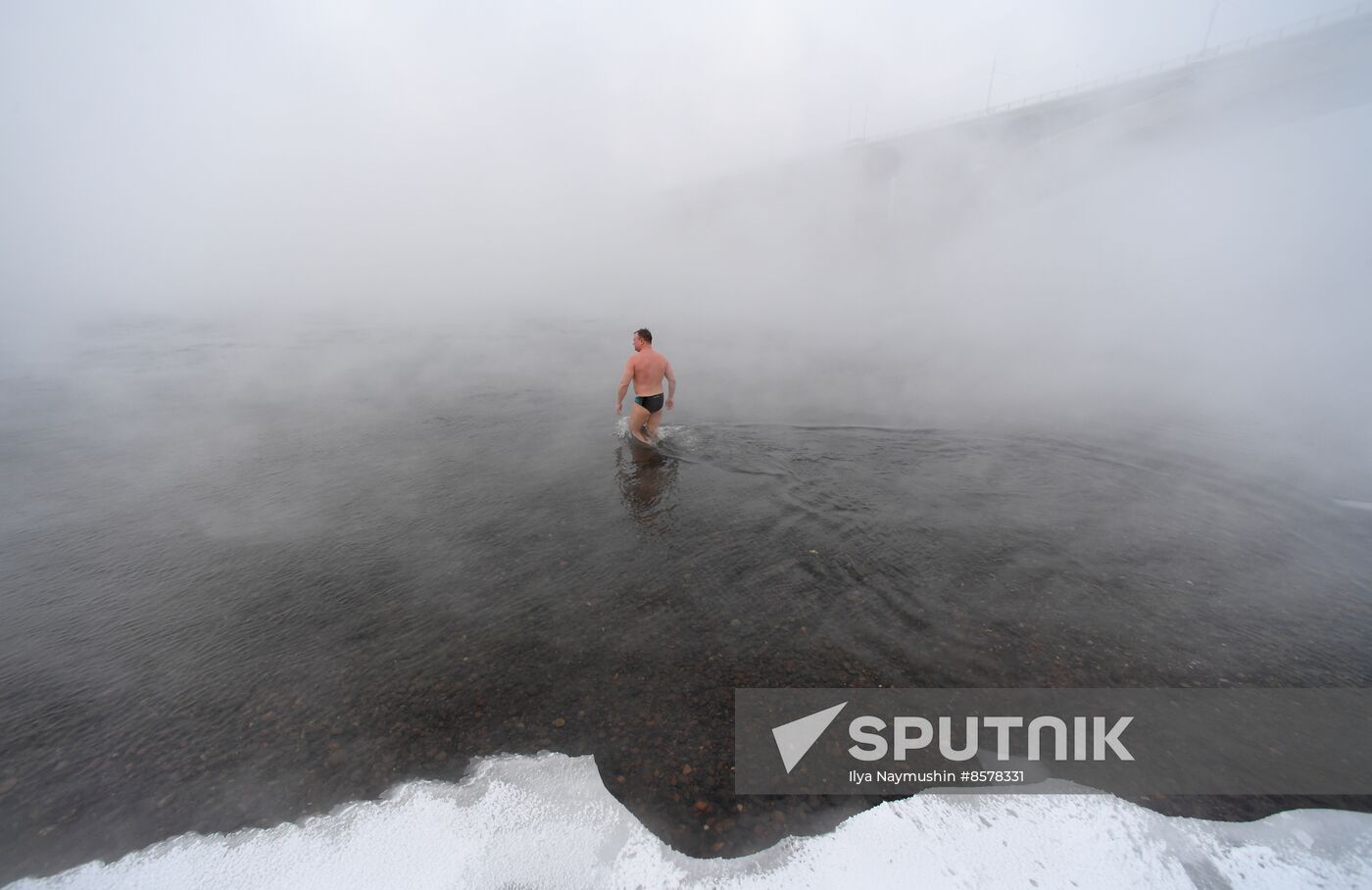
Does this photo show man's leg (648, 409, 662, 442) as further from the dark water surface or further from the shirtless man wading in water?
the dark water surface

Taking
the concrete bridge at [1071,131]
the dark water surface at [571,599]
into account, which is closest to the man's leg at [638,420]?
the dark water surface at [571,599]

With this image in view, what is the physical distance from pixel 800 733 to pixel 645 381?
5321 mm

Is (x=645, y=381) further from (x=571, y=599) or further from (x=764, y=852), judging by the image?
(x=764, y=852)

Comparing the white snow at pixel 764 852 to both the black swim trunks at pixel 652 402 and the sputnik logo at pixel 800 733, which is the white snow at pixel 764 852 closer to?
the sputnik logo at pixel 800 733

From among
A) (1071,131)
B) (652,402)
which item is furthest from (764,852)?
(1071,131)

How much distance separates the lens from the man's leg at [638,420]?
25.8 ft

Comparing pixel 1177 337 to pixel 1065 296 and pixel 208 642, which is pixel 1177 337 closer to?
pixel 1065 296

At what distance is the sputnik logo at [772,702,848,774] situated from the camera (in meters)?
3.06

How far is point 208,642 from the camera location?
13.0 feet

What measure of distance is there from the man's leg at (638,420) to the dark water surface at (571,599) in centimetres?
34

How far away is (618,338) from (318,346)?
Answer: 9063 mm

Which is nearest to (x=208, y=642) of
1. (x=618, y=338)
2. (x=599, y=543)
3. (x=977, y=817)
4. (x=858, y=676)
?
(x=599, y=543)

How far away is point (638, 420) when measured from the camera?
7.95m

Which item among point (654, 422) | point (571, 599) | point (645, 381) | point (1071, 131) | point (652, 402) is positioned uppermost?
point (1071, 131)
